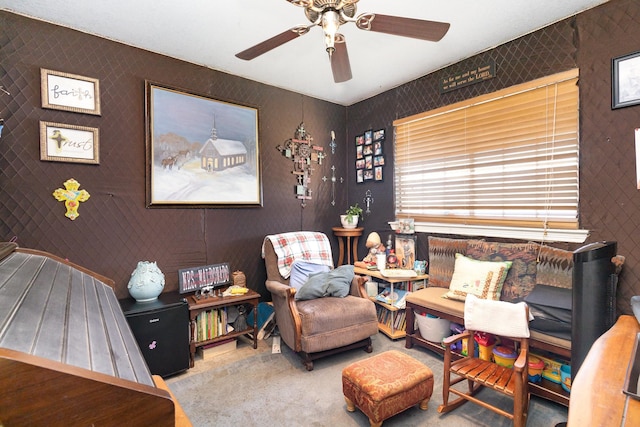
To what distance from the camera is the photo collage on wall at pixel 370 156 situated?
3.75 meters

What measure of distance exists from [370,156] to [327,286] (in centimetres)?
186

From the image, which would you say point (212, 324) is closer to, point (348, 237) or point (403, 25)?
point (348, 237)

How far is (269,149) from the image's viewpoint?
3.50 metres

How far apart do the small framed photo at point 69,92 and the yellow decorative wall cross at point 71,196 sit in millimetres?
572

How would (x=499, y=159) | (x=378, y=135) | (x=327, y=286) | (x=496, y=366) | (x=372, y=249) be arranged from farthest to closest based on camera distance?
(x=378, y=135), (x=372, y=249), (x=327, y=286), (x=499, y=159), (x=496, y=366)

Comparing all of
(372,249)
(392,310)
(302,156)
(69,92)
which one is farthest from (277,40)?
(392,310)

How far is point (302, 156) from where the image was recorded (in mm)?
3758

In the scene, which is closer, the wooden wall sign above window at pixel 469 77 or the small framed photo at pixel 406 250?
the wooden wall sign above window at pixel 469 77

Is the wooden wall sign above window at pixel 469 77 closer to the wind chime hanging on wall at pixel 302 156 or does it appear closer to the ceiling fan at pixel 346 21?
the ceiling fan at pixel 346 21

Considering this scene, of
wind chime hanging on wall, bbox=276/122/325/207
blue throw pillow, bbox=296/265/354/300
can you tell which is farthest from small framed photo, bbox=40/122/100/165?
blue throw pillow, bbox=296/265/354/300

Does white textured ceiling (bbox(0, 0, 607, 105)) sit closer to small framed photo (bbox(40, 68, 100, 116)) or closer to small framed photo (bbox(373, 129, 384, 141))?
small framed photo (bbox(40, 68, 100, 116))

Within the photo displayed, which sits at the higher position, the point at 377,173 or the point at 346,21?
the point at 346,21

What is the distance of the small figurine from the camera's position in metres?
→ 3.48

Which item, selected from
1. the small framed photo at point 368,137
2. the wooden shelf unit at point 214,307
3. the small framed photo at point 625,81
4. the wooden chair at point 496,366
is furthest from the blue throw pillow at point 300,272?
the small framed photo at point 625,81
